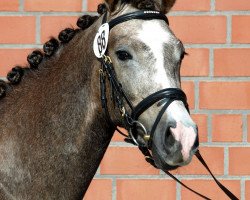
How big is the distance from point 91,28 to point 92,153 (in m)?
0.47

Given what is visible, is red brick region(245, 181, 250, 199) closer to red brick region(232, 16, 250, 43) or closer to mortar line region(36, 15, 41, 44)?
red brick region(232, 16, 250, 43)

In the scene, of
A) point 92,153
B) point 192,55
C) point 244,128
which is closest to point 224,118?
point 244,128

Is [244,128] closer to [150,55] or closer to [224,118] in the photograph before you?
[224,118]

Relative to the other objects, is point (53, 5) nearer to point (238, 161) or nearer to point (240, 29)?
point (240, 29)

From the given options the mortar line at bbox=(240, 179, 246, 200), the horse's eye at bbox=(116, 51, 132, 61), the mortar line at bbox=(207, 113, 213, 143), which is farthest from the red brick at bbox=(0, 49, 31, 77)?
the mortar line at bbox=(240, 179, 246, 200)

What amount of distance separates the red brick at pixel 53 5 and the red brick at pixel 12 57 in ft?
0.71

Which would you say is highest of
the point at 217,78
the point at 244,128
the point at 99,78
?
the point at 99,78

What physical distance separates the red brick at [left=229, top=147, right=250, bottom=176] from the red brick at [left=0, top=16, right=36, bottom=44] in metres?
1.12

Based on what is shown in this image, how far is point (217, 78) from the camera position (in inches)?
137

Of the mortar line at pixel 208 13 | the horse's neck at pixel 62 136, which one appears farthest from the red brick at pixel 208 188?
the horse's neck at pixel 62 136

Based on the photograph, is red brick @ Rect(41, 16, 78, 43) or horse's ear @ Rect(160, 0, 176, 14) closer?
horse's ear @ Rect(160, 0, 176, 14)

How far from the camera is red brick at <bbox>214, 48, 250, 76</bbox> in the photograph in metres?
3.48

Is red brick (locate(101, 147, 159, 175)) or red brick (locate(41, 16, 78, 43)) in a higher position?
red brick (locate(41, 16, 78, 43))

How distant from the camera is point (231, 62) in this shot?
3.48 metres
